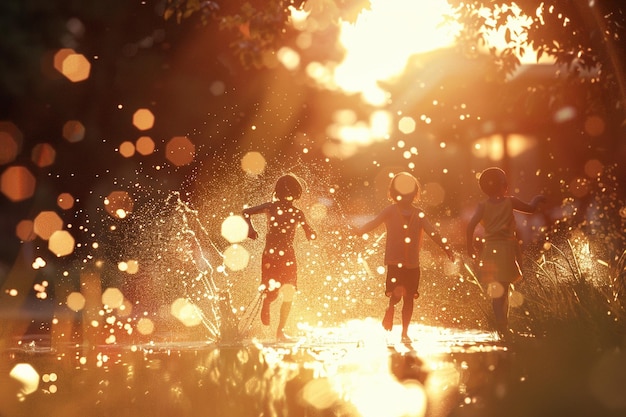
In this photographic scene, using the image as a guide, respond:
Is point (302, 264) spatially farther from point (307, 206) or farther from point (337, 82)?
point (337, 82)

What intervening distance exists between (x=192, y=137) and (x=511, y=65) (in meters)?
9.46

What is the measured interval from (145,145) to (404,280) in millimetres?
10897

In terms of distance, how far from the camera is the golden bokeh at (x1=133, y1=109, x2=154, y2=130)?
2120 cm

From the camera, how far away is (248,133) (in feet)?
77.8

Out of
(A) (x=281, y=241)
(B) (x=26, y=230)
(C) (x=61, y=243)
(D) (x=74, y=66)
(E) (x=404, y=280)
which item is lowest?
(E) (x=404, y=280)

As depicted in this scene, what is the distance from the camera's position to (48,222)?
2452 centimetres

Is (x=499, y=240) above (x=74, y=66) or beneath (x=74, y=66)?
beneath

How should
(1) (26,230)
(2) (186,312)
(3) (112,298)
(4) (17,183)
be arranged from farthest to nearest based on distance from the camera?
(1) (26,230) < (4) (17,183) < (3) (112,298) < (2) (186,312)

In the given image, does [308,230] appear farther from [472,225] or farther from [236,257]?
[236,257]

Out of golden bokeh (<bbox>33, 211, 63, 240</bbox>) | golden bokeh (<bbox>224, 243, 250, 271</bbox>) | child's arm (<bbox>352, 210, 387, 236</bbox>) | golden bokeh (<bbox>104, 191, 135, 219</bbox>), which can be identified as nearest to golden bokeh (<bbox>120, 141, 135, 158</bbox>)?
golden bokeh (<bbox>104, 191, 135, 219</bbox>)

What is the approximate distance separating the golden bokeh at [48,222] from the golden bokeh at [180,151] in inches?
137

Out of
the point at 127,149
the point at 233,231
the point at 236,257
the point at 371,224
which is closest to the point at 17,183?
the point at 127,149

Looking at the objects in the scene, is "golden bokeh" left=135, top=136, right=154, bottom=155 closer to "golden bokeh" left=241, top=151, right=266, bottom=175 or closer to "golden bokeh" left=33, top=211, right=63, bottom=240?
"golden bokeh" left=241, top=151, right=266, bottom=175

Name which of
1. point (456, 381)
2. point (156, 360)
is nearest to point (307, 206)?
point (156, 360)
